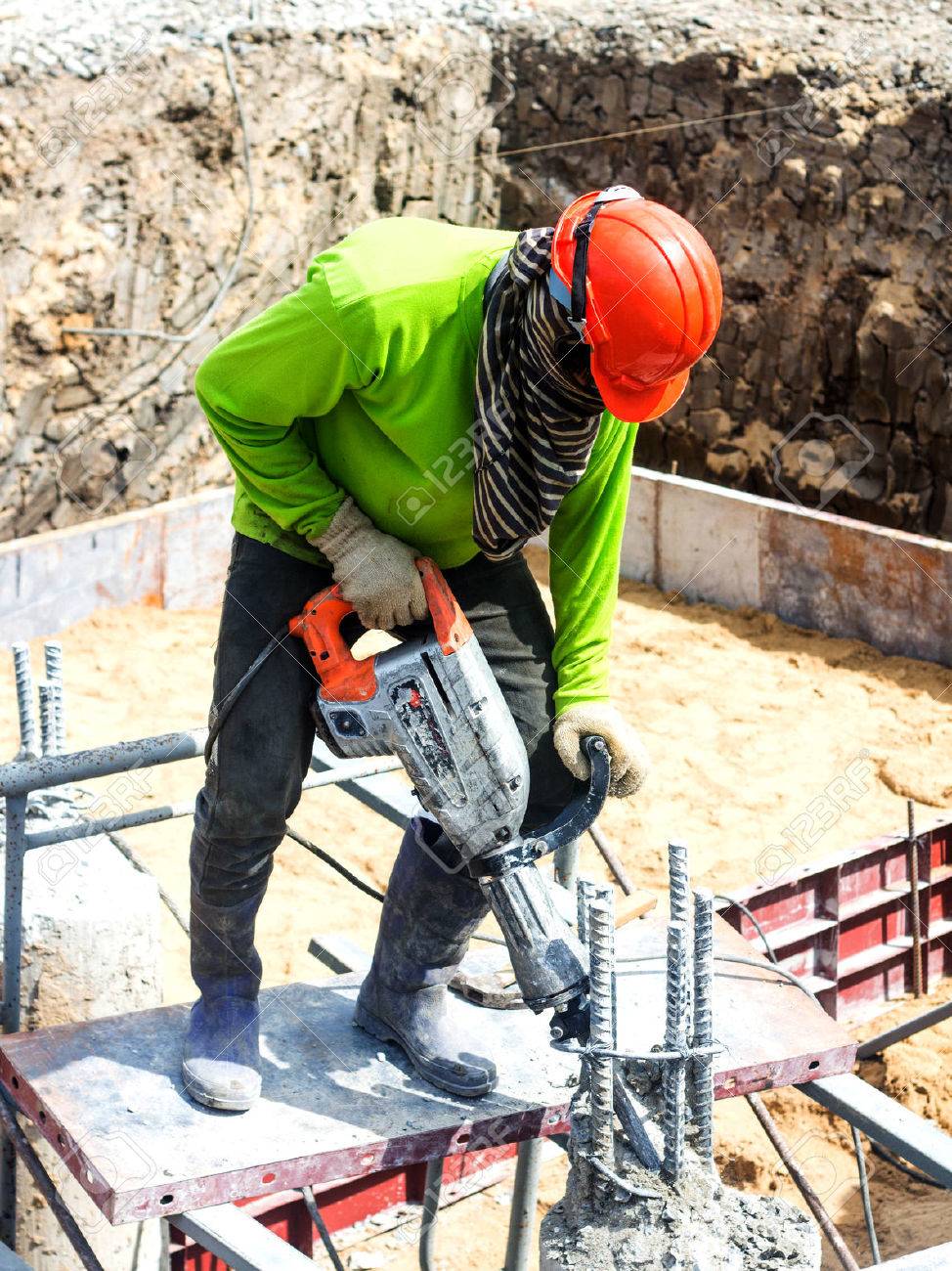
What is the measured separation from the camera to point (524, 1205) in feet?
12.4

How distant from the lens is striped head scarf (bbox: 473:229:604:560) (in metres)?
2.40

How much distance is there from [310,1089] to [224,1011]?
0.75ft

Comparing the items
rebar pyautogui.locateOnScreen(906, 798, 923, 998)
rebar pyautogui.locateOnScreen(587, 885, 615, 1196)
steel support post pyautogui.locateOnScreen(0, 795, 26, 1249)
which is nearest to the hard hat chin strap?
rebar pyautogui.locateOnScreen(587, 885, 615, 1196)

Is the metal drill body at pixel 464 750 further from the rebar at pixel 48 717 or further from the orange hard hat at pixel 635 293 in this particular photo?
the rebar at pixel 48 717

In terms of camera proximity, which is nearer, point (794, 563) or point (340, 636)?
point (340, 636)

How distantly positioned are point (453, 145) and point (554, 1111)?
8549 mm

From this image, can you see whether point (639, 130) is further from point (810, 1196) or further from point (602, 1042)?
point (602, 1042)

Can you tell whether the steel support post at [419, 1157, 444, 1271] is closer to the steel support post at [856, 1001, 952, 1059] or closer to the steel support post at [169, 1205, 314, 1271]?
the steel support post at [169, 1205, 314, 1271]

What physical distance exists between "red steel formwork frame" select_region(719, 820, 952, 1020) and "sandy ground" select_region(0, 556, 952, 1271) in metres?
0.14

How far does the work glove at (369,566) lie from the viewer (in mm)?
2617

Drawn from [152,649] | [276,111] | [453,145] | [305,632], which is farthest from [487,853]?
[453,145]

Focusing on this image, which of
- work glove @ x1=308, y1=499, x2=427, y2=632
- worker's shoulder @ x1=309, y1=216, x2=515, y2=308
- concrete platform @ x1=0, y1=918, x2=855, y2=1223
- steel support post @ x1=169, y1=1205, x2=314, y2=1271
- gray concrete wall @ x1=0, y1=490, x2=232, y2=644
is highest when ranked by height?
worker's shoulder @ x1=309, y1=216, x2=515, y2=308

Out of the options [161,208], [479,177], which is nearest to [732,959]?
[161,208]

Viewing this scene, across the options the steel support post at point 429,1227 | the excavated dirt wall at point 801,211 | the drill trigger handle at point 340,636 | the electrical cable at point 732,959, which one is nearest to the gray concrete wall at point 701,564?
the excavated dirt wall at point 801,211
